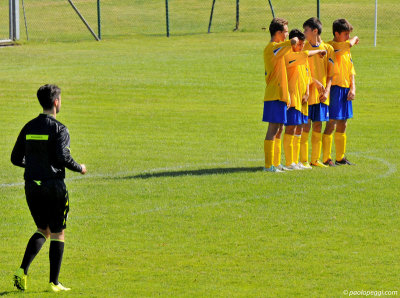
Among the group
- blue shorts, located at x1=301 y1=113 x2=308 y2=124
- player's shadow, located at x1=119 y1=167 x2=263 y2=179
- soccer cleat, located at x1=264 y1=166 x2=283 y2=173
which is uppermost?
blue shorts, located at x1=301 y1=113 x2=308 y2=124

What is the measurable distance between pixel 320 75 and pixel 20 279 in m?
7.54

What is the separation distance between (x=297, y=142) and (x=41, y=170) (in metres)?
6.75

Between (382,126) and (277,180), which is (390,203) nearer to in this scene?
(277,180)

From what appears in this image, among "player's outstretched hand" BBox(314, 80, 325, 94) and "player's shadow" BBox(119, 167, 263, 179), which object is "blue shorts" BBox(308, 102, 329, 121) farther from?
"player's shadow" BBox(119, 167, 263, 179)

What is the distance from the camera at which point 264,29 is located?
38.7 meters

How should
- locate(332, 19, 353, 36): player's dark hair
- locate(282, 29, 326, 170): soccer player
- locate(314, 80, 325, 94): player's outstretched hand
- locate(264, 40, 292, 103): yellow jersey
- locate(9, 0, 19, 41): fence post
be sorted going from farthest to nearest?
locate(9, 0, 19, 41): fence post, locate(332, 19, 353, 36): player's dark hair, locate(314, 80, 325, 94): player's outstretched hand, locate(282, 29, 326, 170): soccer player, locate(264, 40, 292, 103): yellow jersey

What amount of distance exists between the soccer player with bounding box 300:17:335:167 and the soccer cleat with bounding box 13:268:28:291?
7062 mm

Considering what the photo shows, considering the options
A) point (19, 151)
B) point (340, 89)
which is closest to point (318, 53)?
point (340, 89)

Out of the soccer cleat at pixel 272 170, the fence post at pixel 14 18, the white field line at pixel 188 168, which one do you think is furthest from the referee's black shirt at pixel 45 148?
the fence post at pixel 14 18

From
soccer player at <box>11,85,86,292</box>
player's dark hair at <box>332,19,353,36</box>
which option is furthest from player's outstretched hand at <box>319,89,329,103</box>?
soccer player at <box>11,85,86,292</box>

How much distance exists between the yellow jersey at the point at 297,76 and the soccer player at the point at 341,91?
794 mm

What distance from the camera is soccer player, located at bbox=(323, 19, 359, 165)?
45.8 ft

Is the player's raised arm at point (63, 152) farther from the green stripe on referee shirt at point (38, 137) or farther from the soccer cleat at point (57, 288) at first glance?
the soccer cleat at point (57, 288)

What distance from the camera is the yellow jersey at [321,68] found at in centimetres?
1368
